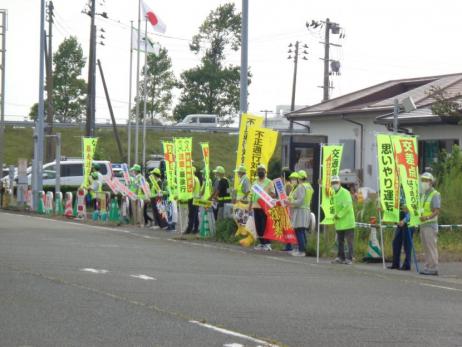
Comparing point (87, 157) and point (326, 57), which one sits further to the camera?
point (326, 57)

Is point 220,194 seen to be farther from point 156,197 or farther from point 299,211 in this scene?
point 299,211

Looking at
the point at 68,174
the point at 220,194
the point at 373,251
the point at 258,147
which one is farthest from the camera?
the point at 68,174

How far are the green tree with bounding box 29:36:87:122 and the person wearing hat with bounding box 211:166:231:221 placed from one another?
62694 mm

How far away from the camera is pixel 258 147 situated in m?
25.1

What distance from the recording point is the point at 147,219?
31.7 metres

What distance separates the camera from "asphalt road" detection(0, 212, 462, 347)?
1031 centimetres

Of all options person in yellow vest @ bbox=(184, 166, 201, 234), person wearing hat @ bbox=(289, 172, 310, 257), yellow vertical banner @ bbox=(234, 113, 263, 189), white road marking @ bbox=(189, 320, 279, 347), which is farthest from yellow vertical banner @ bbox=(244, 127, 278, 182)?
white road marking @ bbox=(189, 320, 279, 347)

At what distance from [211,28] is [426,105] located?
178ft

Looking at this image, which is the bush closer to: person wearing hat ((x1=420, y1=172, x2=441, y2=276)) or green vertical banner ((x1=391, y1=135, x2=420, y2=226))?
green vertical banner ((x1=391, y1=135, x2=420, y2=226))

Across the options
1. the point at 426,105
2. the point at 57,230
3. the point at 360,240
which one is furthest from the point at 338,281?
the point at 426,105

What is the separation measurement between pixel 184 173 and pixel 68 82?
6404 centimetres

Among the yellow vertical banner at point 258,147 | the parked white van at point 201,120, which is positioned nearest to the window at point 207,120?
the parked white van at point 201,120

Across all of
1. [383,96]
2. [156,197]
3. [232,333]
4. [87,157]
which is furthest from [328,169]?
[383,96]

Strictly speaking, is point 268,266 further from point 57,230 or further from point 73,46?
point 73,46
